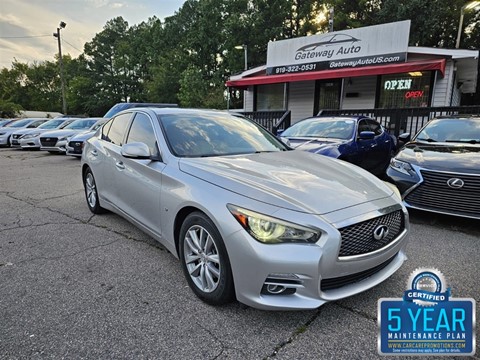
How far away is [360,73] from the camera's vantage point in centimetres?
1145

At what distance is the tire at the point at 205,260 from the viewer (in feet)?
7.31

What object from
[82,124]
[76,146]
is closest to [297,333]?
[76,146]

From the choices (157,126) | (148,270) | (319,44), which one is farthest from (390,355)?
(319,44)

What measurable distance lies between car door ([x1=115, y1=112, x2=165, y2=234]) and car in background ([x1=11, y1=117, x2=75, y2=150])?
12597 millimetres

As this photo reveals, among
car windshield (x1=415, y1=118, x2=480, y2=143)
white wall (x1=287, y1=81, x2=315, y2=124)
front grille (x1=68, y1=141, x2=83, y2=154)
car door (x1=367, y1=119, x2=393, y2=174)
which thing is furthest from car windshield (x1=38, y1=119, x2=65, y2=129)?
car windshield (x1=415, y1=118, x2=480, y2=143)

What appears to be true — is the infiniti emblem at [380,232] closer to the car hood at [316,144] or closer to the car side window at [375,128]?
the car hood at [316,144]

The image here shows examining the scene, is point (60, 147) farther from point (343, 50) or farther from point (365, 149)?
point (343, 50)

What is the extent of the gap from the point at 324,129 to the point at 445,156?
9.16 feet

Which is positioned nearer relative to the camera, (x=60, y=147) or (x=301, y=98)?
(x=60, y=147)

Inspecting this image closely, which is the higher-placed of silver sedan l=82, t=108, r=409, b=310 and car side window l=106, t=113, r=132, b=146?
car side window l=106, t=113, r=132, b=146

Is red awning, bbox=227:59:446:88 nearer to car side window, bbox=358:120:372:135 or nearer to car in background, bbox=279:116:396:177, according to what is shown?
car in background, bbox=279:116:396:177

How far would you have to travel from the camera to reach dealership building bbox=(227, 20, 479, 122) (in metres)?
11.1

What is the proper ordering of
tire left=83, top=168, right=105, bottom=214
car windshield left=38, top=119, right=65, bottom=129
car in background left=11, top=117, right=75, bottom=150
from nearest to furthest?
1. tire left=83, top=168, right=105, bottom=214
2. car in background left=11, top=117, right=75, bottom=150
3. car windshield left=38, top=119, right=65, bottom=129

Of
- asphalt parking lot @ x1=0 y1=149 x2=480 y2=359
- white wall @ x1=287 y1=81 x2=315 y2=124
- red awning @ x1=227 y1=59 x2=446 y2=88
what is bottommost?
asphalt parking lot @ x1=0 y1=149 x2=480 y2=359
